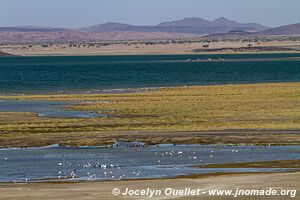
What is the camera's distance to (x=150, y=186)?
25750mm

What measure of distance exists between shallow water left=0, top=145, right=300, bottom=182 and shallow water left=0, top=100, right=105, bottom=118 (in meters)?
13.8

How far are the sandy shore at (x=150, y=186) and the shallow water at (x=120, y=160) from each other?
67.6 inches

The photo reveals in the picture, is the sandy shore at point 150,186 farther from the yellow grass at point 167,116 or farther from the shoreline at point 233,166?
the yellow grass at point 167,116

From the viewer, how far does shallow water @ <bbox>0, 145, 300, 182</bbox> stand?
29422mm

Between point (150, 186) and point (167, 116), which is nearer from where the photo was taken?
point (150, 186)

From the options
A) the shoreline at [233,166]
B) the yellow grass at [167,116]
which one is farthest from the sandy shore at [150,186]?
the yellow grass at [167,116]

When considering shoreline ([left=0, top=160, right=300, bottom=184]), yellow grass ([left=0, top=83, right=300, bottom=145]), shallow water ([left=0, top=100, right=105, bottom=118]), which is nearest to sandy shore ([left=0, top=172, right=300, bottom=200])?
shoreline ([left=0, top=160, right=300, bottom=184])

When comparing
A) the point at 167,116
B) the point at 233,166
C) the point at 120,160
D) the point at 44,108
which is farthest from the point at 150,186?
the point at 44,108

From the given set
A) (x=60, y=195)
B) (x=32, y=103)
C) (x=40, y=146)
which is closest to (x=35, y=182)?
(x=60, y=195)

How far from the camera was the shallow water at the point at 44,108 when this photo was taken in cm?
5099

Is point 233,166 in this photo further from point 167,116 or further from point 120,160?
point 167,116

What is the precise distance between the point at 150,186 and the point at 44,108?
1266 inches

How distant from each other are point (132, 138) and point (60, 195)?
50.1ft

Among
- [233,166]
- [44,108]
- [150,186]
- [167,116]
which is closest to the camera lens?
[150,186]
